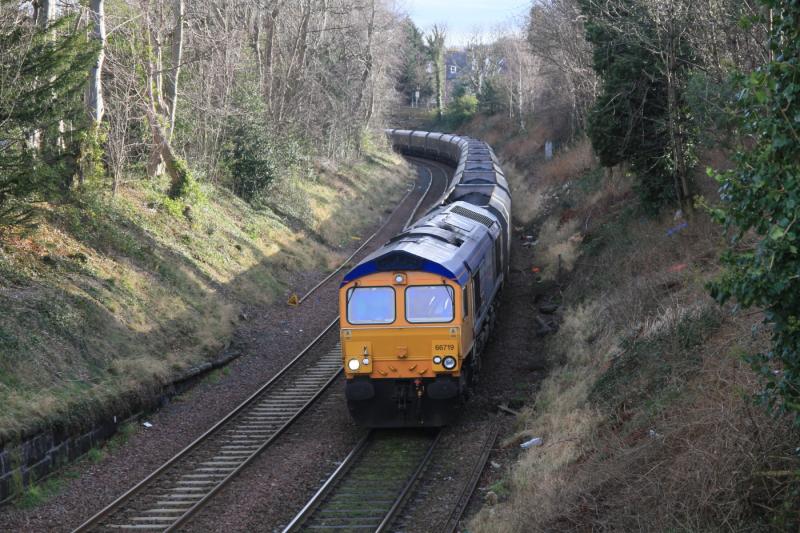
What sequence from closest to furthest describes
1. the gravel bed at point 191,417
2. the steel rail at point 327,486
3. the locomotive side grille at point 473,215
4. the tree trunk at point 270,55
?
1. the steel rail at point 327,486
2. the gravel bed at point 191,417
3. the locomotive side grille at point 473,215
4. the tree trunk at point 270,55

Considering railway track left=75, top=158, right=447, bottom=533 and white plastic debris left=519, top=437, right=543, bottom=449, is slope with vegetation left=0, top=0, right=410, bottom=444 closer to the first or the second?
railway track left=75, top=158, right=447, bottom=533

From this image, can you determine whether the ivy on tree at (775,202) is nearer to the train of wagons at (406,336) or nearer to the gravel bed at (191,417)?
the train of wagons at (406,336)

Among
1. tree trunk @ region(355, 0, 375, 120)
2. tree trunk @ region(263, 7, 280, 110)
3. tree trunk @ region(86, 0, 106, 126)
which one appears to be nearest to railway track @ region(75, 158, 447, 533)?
tree trunk @ region(86, 0, 106, 126)

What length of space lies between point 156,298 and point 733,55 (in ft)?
44.9

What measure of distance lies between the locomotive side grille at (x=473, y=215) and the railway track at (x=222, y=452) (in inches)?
170

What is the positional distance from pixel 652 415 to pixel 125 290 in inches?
494

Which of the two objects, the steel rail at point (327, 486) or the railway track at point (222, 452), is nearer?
the steel rail at point (327, 486)

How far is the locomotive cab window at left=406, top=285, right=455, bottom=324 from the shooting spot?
13906 mm

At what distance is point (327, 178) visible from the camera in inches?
1667

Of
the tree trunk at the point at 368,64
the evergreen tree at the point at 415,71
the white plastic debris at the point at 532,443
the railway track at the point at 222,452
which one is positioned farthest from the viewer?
the evergreen tree at the point at 415,71

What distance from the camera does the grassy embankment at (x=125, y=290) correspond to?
13953 mm

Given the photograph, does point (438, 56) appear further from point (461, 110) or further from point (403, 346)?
point (403, 346)

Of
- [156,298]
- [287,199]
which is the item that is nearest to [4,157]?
[156,298]

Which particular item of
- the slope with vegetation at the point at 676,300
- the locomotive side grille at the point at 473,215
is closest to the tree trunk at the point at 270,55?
the slope with vegetation at the point at 676,300
